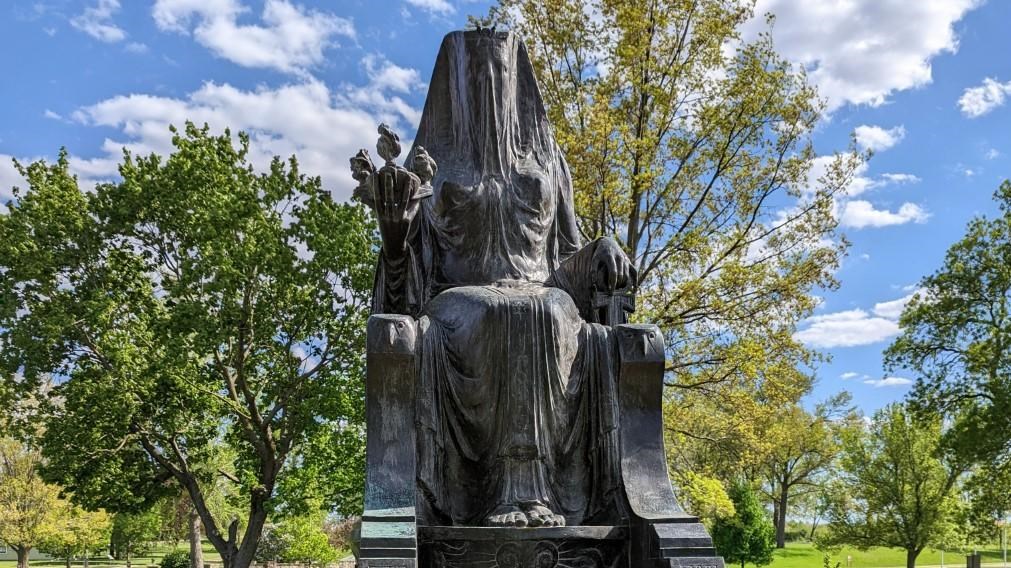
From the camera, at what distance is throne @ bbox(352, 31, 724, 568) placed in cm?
400

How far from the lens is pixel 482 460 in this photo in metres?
4.45

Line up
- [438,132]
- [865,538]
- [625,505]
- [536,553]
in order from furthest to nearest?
[865,538], [438,132], [625,505], [536,553]

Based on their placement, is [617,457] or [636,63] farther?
[636,63]

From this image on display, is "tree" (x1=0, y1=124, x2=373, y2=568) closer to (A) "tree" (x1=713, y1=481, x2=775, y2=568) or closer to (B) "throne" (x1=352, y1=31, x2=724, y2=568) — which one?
(B) "throne" (x1=352, y1=31, x2=724, y2=568)

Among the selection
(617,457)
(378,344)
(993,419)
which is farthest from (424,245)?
(993,419)

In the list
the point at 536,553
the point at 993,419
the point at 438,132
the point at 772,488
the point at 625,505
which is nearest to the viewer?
the point at 536,553

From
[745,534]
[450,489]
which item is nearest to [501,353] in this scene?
[450,489]

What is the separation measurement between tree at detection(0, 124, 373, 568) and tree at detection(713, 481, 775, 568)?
2021 cm

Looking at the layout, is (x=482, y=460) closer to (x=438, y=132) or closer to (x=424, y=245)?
(x=424, y=245)

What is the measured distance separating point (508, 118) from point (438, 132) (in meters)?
0.55

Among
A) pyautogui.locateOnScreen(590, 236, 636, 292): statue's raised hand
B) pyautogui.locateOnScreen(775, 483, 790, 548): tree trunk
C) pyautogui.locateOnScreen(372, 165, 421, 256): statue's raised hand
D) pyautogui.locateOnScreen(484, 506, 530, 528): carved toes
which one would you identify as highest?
pyautogui.locateOnScreen(372, 165, 421, 256): statue's raised hand

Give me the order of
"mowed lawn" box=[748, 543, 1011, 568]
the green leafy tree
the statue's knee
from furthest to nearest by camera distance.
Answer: "mowed lawn" box=[748, 543, 1011, 568], the green leafy tree, the statue's knee

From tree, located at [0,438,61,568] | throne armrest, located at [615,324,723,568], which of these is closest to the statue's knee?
throne armrest, located at [615,324,723,568]

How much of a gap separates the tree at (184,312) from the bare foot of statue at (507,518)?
13582 millimetres
